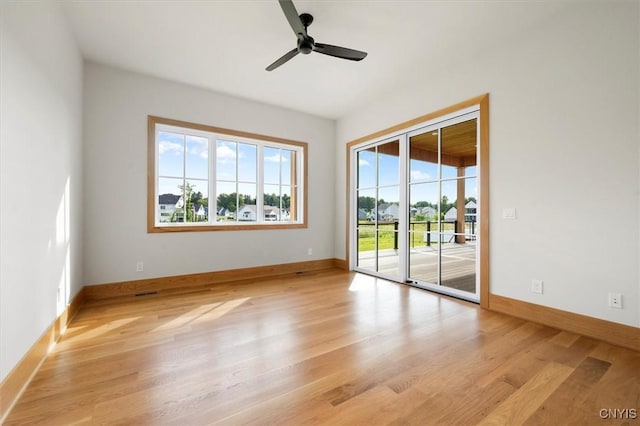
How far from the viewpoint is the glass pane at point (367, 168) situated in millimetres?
4508

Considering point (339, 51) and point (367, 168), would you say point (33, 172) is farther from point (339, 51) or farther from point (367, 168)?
point (367, 168)

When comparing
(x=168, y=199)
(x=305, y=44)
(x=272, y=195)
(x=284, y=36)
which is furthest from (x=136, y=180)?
(x=305, y=44)

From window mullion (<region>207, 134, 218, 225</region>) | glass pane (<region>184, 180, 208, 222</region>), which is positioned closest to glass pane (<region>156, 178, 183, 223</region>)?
glass pane (<region>184, 180, 208, 222</region>)

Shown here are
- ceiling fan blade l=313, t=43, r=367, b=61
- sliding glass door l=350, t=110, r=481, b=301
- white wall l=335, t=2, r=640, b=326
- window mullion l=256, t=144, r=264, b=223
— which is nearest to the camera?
white wall l=335, t=2, r=640, b=326

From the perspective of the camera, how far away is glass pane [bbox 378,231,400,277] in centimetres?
411

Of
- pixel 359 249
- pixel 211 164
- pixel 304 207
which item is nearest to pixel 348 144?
pixel 304 207

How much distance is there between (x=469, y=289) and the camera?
3195mm

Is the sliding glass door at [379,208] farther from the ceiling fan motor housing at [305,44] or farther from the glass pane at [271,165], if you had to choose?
the ceiling fan motor housing at [305,44]

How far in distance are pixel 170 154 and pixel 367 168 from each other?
301cm

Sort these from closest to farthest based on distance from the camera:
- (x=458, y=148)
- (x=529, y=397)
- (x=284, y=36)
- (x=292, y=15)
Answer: (x=529, y=397) → (x=292, y=15) → (x=284, y=36) → (x=458, y=148)

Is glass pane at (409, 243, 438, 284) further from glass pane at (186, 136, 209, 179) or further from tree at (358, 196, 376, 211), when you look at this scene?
glass pane at (186, 136, 209, 179)

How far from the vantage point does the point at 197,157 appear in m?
3.94

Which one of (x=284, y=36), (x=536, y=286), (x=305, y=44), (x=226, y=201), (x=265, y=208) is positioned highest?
(x=284, y=36)

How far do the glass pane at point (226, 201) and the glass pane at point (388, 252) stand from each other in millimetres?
2342
